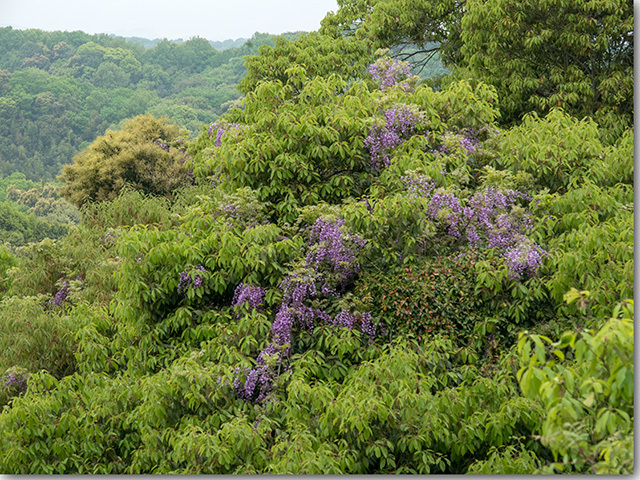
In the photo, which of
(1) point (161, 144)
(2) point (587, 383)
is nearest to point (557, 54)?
(2) point (587, 383)

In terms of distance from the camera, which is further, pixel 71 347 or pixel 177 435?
pixel 71 347

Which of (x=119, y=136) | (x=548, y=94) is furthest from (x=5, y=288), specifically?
(x=548, y=94)

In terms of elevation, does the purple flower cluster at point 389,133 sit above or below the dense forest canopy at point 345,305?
above

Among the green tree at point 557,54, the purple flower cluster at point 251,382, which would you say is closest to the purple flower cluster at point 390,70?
the green tree at point 557,54

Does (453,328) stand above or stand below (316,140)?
below

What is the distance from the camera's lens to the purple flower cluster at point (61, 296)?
6711 millimetres

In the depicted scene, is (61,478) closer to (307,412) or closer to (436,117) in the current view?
(307,412)

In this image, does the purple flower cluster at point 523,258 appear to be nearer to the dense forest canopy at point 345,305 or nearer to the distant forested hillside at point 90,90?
the dense forest canopy at point 345,305

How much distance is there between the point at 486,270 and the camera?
13.6 feet

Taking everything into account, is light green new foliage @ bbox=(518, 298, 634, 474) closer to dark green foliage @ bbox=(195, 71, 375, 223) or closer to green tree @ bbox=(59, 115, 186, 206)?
dark green foliage @ bbox=(195, 71, 375, 223)

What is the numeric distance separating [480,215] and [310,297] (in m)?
1.36

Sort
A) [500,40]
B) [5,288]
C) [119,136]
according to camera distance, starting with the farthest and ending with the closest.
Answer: [119,136] < [5,288] < [500,40]

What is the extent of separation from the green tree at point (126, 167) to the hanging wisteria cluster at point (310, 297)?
755 centimetres

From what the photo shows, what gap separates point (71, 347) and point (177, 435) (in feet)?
7.27
